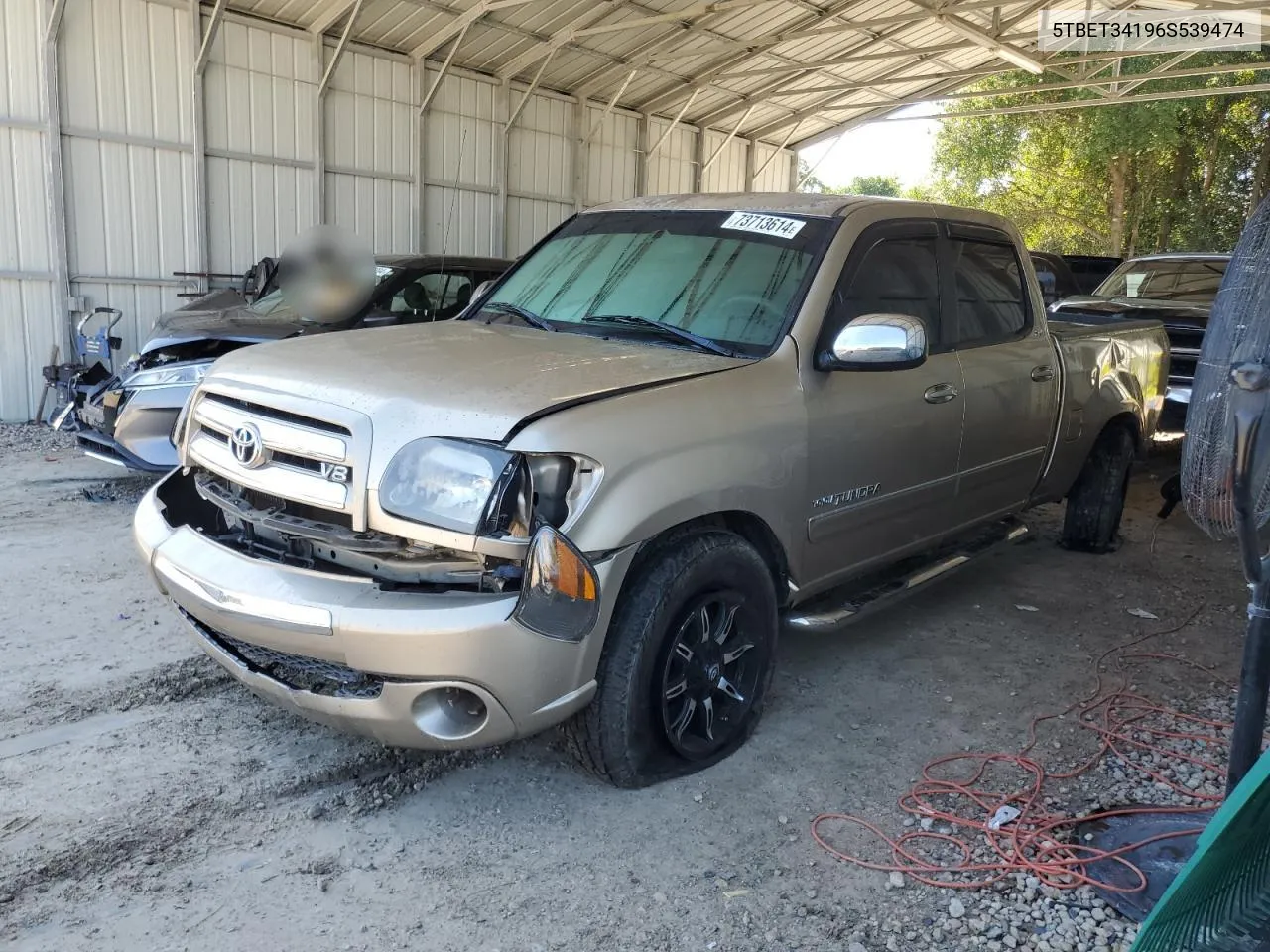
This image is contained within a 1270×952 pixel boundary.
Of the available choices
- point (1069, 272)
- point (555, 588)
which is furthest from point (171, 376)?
point (1069, 272)

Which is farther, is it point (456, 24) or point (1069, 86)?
point (1069, 86)

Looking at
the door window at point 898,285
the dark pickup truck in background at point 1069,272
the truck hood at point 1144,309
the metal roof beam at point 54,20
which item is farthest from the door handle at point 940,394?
the metal roof beam at point 54,20

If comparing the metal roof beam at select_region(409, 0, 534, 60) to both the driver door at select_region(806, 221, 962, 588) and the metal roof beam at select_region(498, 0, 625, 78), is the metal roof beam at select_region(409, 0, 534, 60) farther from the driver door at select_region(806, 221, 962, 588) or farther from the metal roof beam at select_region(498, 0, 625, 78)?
the driver door at select_region(806, 221, 962, 588)

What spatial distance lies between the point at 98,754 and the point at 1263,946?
3.22 metres

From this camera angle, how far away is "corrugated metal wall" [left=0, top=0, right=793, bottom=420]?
962cm

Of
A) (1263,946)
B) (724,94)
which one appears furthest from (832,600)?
(724,94)

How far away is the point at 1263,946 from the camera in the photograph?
1572mm

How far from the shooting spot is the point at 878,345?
330 centimetres

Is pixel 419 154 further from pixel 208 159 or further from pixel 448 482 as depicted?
pixel 448 482

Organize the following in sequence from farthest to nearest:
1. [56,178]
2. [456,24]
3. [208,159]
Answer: [456,24], [208,159], [56,178]

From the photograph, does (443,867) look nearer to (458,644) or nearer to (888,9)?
(458,644)

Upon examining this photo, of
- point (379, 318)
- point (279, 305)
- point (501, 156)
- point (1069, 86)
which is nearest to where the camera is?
point (379, 318)

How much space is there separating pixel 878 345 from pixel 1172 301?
7318 mm

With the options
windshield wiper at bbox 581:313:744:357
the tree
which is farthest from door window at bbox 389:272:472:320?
the tree
